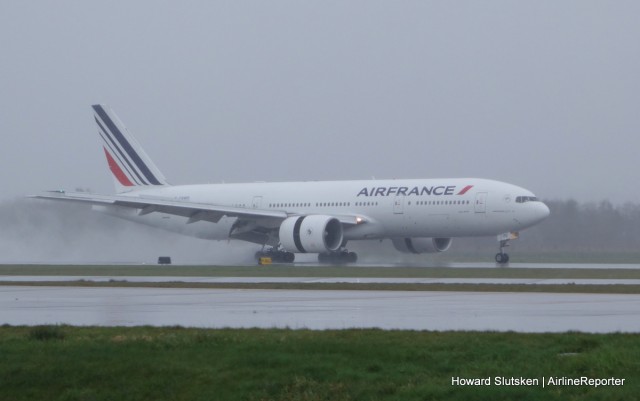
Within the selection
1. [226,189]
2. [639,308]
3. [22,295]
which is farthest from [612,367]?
[226,189]

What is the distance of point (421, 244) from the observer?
54.2 m

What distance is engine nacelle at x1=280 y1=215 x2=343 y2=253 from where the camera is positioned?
49844mm

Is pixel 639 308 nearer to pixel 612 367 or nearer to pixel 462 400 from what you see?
pixel 612 367

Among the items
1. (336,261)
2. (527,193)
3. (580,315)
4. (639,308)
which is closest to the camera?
(580,315)

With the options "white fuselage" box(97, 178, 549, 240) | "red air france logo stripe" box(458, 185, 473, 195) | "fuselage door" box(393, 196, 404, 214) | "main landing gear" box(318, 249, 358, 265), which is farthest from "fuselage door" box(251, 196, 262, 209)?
"red air france logo stripe" box(458, 185, 473, 195)

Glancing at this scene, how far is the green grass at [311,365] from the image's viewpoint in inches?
465

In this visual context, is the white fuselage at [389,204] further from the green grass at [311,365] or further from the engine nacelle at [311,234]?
the green grass at [311,365]

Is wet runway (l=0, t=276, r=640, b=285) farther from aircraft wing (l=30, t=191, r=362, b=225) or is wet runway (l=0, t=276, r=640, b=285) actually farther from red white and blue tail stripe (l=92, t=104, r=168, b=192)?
red white and blue tail stripe (l=92, t=104, r=168, b=192)

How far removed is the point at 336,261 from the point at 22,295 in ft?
88.3

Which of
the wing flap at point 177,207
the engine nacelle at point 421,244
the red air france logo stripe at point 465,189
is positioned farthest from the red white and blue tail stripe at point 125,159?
the red air france logo stripe at point 465,189

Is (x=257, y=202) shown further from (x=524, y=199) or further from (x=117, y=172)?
(x=524, y=199)

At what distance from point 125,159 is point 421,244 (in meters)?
19.2

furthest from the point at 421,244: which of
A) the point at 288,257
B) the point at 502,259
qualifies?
the point at 502,259

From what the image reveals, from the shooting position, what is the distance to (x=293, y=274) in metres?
38.1
